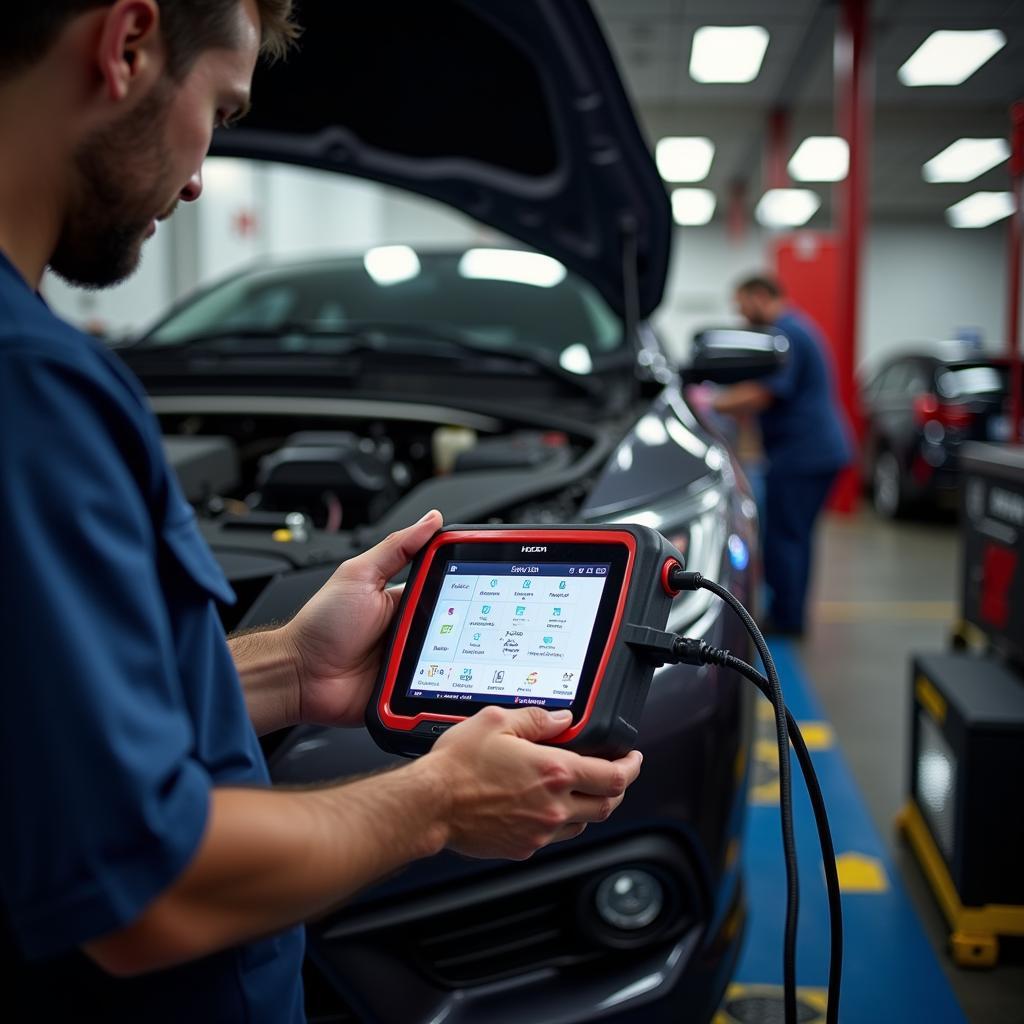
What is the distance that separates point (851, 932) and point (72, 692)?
1699mm

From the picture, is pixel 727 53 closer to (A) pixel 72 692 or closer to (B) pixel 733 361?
(B) pixel 733 361

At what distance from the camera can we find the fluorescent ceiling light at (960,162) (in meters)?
6.01

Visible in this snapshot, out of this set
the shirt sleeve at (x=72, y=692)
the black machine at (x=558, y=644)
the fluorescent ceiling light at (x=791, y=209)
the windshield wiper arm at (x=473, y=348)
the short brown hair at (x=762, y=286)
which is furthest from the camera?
the fluorescent ceiling light at (x=791, y=209)

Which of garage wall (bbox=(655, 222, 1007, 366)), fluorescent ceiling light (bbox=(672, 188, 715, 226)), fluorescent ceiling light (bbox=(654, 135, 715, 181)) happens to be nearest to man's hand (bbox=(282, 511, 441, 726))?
fluorescent ceiling light (bbox=(654, 135, 715, 181))

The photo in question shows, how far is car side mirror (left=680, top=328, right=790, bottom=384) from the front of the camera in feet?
7.57

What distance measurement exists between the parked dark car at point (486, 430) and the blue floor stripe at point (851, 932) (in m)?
0.38

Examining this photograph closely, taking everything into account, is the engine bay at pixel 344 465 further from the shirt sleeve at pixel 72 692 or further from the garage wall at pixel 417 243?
the garage wall at pixel 417 243

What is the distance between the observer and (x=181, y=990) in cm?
68

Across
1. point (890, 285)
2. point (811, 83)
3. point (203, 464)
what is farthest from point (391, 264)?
point (890, 285)

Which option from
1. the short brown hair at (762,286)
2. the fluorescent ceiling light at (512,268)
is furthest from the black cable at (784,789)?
the short brown hair at (762,286)

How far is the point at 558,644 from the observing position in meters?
0.86

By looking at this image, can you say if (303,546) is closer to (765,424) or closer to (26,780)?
(26,780)

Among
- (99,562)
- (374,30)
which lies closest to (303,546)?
(99,562)

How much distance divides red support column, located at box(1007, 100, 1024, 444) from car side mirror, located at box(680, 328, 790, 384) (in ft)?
4.60
